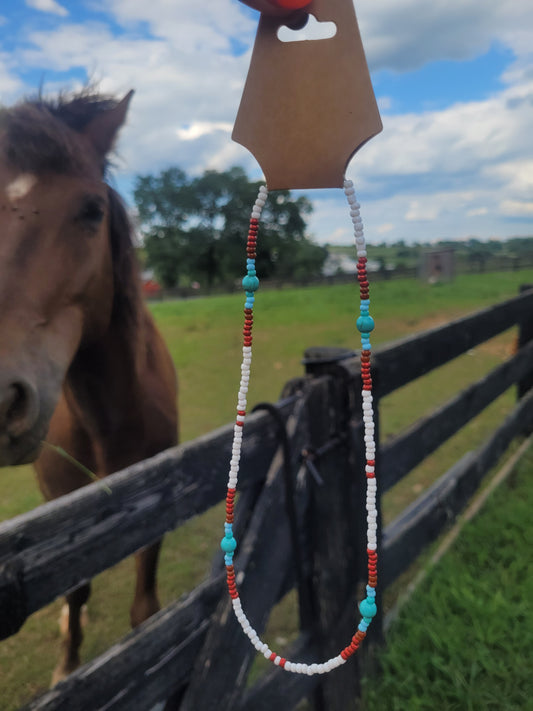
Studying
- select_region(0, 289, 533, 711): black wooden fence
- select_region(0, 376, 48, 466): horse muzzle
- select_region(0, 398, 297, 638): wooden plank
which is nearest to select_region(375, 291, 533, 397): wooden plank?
select_region(0, 289, 533, 711): black wooden fence

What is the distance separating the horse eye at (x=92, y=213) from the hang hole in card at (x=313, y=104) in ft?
3.33

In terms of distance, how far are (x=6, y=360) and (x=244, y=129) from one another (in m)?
0.76

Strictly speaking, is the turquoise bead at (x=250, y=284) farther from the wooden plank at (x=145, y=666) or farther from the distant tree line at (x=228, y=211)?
the wooden plank at (x=145, y=666)

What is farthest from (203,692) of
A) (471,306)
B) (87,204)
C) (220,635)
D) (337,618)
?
(471,306)

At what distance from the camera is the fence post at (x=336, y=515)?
5.59 ft

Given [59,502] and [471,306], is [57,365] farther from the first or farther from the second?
[471,306]

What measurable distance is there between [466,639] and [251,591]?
1115 mm

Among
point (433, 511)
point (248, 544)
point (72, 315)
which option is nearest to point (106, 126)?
point (72, 315)

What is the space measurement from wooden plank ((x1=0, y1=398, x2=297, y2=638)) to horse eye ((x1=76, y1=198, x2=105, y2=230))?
68 cm

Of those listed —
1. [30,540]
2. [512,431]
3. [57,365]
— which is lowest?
[512,431]

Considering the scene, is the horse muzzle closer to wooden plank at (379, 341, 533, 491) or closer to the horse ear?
the horse ear

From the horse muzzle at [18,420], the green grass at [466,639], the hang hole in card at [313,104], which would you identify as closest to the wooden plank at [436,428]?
the green grass at [466,639]

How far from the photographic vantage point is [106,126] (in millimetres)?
1703

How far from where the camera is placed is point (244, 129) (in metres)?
0.56
